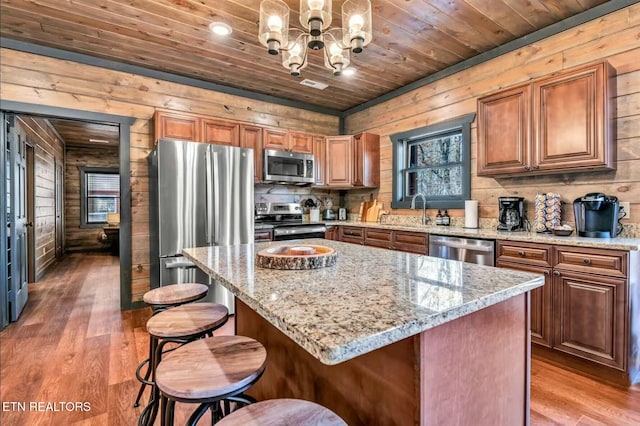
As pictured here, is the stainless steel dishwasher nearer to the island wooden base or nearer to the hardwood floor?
the hardwood floor

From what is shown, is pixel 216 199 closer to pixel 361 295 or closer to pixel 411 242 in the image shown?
pixel 411 242

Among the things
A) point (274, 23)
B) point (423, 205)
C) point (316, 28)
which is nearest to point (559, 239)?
point (423, 205)

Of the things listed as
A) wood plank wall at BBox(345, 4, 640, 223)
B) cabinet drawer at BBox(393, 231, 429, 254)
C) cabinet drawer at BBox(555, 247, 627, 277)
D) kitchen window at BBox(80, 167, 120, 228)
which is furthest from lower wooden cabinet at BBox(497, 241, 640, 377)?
kitchen window at BBox(80, 167, 120, 228)

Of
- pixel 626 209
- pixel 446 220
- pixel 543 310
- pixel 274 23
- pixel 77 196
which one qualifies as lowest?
pixel 543 310

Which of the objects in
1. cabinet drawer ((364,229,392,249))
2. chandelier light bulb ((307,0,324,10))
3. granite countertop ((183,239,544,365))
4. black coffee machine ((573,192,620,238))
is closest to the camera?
granite countertop ((183,239,544,365))

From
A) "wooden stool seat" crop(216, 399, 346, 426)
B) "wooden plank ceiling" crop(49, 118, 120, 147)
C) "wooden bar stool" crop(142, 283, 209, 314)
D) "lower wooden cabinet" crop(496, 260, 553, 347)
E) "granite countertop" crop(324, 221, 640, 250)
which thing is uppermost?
"wooden plank ceiling" crop(49, 118, 120, 147)

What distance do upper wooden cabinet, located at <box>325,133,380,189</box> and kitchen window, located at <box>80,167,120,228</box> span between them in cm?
599

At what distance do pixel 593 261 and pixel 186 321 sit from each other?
98.7 inches

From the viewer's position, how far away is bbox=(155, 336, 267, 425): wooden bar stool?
0.96 metres

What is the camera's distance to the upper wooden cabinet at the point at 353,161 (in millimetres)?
4484

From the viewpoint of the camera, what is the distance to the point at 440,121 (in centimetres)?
376

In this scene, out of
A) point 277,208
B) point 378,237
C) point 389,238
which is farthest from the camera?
point 277,208

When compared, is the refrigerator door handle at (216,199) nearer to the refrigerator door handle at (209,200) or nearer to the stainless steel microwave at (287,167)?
the refrigerator door handle at (209,200)

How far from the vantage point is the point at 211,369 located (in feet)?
3.50
